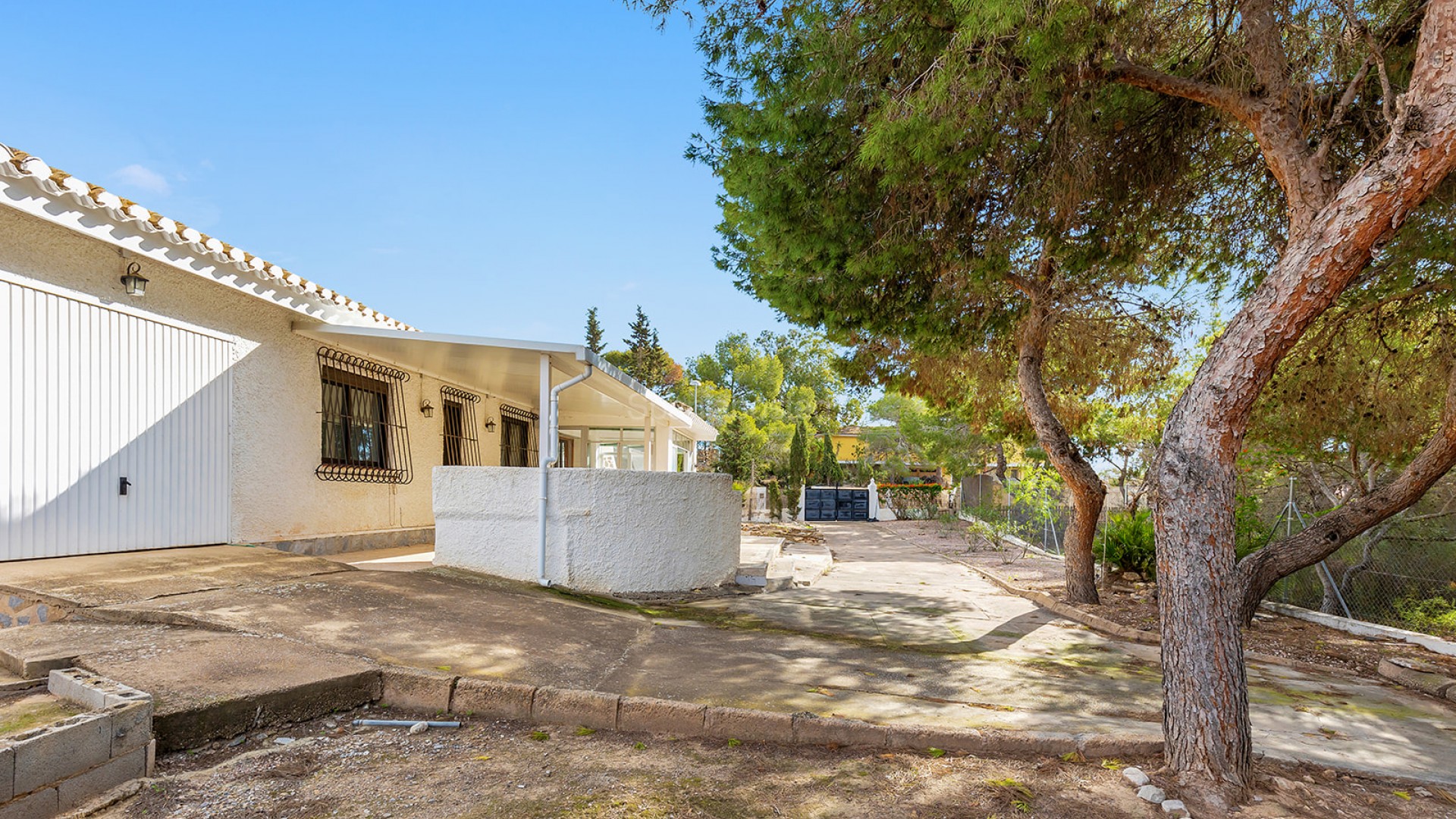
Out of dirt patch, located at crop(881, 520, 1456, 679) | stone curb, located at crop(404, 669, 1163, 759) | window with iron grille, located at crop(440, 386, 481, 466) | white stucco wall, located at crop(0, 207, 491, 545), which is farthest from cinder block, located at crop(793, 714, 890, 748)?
window with iron grille, located at crop(440, 386, 481, 466)

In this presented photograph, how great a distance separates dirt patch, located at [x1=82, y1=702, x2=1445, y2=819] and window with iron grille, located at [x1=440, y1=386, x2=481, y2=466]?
8.14m

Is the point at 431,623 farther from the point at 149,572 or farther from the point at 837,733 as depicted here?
the point at 837,733

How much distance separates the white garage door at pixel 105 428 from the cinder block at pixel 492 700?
3.95 metres

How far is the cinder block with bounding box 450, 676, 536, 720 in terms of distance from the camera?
397cm

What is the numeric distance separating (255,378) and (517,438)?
7.43 m

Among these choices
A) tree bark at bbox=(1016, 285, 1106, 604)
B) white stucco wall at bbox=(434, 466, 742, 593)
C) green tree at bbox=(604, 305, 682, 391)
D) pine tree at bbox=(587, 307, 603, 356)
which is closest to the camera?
white stucco wall at bbox=(434, 466, 742, 593)

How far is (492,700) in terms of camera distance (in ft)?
13.1

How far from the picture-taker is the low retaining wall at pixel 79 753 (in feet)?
8.18

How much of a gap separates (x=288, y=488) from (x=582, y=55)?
21.1ft

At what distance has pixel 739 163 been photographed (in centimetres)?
621

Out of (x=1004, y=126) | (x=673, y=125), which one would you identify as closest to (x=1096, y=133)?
(x=1004, y=126)

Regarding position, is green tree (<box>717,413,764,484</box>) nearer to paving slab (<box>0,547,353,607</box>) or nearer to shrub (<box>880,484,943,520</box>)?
shrub (<box>880,484,943,520</box>)

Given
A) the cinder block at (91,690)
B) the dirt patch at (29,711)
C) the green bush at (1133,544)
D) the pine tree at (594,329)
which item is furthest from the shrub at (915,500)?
the pine tree at (594,329)

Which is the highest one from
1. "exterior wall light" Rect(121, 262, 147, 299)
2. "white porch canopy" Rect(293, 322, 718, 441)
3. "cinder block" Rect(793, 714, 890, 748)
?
"exterior wall light" Rect(121, 262, 147, 299)
